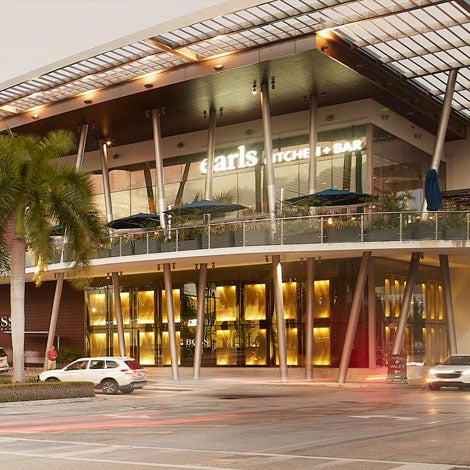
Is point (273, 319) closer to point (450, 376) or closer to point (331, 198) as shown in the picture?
point (331, 198)

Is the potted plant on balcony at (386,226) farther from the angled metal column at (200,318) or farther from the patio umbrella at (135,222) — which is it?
the patio umbrella at (135,222)

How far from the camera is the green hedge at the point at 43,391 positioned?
A: 25433 mm

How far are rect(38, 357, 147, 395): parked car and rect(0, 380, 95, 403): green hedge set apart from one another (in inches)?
113

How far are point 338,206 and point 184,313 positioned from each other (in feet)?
42.7

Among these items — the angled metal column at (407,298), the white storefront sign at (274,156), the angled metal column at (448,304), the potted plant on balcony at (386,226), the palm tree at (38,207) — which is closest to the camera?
the palm tree at (38,207)

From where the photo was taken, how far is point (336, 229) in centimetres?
3466

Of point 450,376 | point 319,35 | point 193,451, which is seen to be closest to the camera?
point 193,451

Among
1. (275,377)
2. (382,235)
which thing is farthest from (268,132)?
(275,377)

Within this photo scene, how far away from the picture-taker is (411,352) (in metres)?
42.5

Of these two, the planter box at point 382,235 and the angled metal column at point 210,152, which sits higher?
the angled metal column at point 210,152

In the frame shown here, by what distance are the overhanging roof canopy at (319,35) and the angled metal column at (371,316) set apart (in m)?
9.26

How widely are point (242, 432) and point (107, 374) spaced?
15.3 m

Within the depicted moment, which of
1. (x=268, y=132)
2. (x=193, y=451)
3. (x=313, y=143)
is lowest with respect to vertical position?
(x=193, y=451)

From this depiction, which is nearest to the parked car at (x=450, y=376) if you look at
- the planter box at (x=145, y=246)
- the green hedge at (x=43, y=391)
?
the green hedge at (x=43, y=391)
